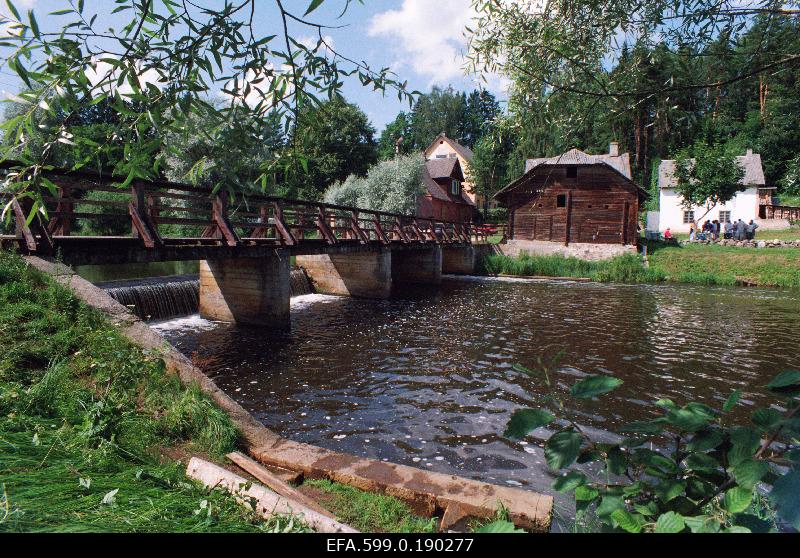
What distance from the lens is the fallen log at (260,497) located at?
2830 mm

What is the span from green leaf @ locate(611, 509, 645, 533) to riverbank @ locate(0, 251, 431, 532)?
175 centimetres

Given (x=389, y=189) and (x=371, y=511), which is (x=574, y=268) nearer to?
(x=389, y=189)

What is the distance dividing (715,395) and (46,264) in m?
11.2

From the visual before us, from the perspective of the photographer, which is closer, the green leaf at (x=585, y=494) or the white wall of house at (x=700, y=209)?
the green leaf at (x=585, y=494)

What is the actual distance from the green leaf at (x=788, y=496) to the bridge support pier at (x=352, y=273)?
19117mm

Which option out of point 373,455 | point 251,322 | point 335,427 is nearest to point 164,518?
point 373,455

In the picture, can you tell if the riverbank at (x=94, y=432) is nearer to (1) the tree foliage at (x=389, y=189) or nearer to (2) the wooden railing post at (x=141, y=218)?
(2) the wooden railing post at (x=141, y=218)

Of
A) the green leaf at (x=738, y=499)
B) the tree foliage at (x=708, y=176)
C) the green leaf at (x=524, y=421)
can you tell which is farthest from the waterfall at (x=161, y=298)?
the tree foliage at (x=708, y=176)

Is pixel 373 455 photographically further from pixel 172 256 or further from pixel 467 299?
pixel 467 299

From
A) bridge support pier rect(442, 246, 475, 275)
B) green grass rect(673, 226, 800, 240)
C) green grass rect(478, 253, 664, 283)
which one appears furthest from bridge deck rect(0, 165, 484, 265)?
green grass rect(673, 226, 800, 240)

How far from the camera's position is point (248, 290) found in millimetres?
14219

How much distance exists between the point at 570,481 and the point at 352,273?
64.0 ft

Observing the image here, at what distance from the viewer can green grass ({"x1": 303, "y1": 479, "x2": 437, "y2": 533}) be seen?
140 inches

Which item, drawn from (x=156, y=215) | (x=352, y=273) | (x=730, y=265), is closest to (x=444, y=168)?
(x=730, y=265)
